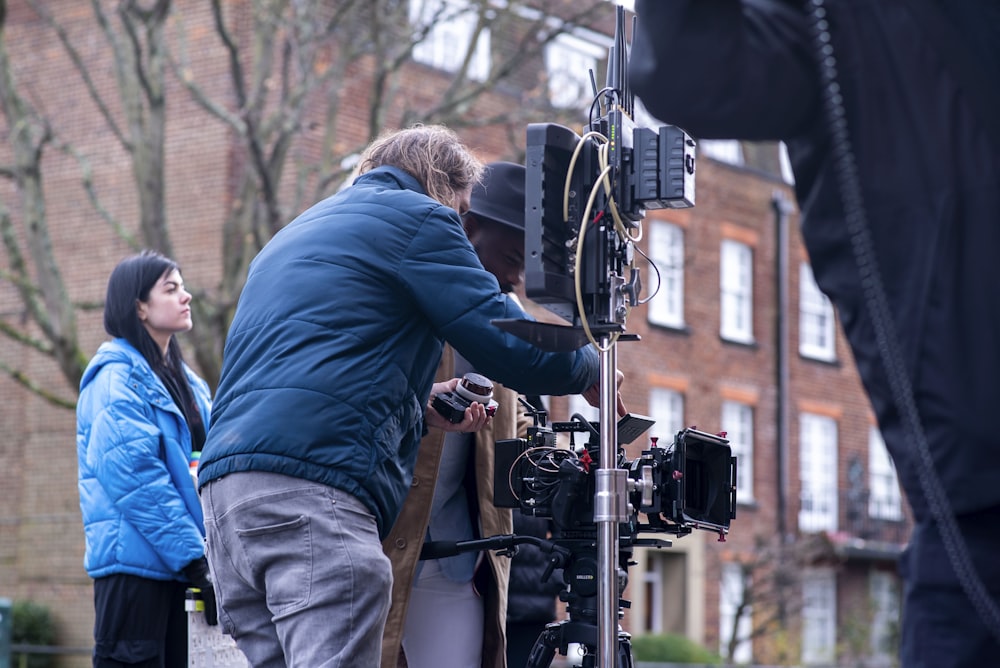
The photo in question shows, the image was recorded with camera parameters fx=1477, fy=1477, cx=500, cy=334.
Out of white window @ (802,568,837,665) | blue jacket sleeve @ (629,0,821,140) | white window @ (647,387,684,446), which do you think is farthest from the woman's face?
white window @ (802,568,837,665)

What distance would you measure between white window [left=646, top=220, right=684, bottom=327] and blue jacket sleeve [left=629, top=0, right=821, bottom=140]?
2232 centimetres

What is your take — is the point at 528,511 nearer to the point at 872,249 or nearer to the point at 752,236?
the point at 872,249

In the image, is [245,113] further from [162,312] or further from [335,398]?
[335,398]

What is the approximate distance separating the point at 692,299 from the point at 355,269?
22453mm

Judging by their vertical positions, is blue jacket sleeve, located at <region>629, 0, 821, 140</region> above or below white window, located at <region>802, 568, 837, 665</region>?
above

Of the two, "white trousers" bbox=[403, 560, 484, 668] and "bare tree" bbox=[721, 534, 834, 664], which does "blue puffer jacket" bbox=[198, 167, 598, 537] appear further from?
"bare tree" bbox=[721, 534, 834, 664]

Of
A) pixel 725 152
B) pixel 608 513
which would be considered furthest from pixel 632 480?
pixel 725 152

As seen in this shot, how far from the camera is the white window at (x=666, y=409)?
2500 centimetres

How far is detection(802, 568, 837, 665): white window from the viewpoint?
26.5 m

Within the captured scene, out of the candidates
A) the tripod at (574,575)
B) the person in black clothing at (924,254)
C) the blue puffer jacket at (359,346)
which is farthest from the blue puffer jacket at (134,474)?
the person in black clothing at (924,254)

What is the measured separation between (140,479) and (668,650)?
16874 mm

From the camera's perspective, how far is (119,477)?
17.7ft

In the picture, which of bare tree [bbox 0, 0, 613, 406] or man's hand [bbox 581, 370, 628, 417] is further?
bare tree [bbox 0, 0, 613, 406]

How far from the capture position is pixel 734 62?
233cm
